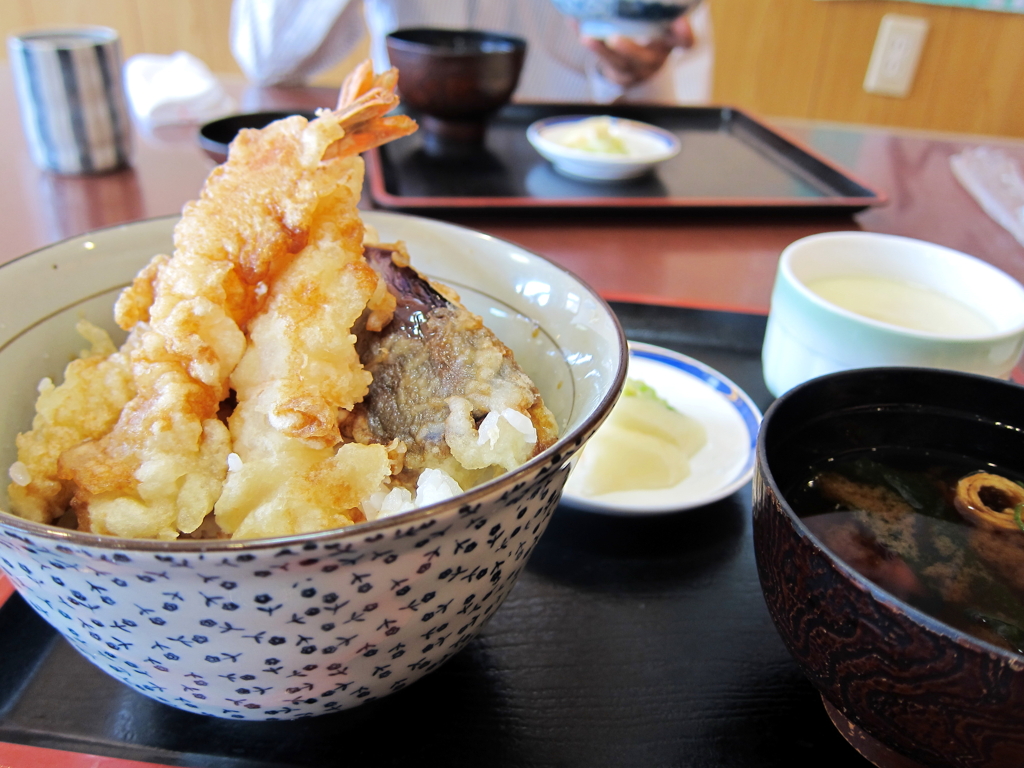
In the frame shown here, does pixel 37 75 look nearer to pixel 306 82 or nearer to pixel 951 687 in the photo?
pixel 306 82

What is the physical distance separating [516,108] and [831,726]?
2148mm

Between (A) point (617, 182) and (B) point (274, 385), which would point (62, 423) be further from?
(A) point (617, 182)

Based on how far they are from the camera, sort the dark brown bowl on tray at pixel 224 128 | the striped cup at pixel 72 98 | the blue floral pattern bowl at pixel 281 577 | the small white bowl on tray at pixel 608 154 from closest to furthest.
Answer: the blue floral pattern bowl at pixel 281 577
the dark brown bowl on tray at pixel 224 128
the striped cup at pixel 72 98
the small white bowl on tray at pixel 608 154

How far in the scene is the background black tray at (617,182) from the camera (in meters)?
1.75

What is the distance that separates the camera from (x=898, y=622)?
50 centimetres

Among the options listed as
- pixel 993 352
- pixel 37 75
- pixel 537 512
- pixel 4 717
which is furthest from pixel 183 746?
pixel 37 75

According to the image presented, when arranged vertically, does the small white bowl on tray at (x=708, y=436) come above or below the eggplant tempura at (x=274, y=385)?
below

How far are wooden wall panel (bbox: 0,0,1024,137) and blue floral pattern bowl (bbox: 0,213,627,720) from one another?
3.76 metres

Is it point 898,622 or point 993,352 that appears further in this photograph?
point 993,352

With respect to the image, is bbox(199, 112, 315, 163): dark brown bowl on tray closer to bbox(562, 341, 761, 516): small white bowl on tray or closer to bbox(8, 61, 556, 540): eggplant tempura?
bbox(8, 61, 556, 540): eggplant tempura

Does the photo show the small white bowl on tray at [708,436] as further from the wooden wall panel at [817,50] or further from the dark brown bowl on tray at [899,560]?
the wooden wall panel at [817,50]

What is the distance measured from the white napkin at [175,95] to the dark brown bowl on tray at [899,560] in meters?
2.07

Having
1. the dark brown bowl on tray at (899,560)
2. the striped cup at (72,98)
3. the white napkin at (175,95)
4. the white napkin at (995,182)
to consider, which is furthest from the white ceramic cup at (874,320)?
the white napkin at (175,95)

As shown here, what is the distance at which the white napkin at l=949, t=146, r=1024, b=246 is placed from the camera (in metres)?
1.89
